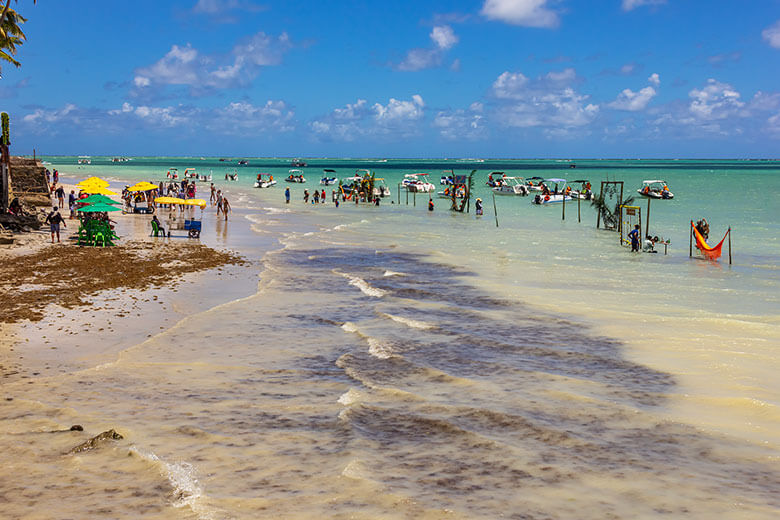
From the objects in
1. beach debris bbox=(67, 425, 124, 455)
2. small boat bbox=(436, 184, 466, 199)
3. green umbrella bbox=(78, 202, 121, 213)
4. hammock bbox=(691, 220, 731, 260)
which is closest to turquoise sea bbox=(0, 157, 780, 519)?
beach debris bbox=(67, 425, 124, 455)

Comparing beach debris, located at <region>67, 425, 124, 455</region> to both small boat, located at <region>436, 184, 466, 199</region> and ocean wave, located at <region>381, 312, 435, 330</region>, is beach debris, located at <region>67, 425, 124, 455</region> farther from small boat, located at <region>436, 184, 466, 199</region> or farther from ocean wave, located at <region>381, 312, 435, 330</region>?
small boat, located at <region>436, 184, 466, 199</region>

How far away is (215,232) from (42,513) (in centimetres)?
2946

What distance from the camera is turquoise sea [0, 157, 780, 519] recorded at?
22.3 feet

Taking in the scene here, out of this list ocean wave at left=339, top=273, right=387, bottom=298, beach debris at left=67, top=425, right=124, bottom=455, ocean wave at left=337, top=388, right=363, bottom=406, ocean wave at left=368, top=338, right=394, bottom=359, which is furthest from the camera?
ocean wave at left=339, top=273, right=387, bottom=298

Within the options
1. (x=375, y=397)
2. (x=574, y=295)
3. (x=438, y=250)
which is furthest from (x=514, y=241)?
(x=375, y=397)

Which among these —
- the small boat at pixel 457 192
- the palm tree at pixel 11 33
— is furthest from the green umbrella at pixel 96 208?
the small boat at pixel 457 192

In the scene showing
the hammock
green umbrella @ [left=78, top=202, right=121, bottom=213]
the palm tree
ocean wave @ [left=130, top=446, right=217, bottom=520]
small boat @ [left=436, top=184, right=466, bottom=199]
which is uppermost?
the palm tree

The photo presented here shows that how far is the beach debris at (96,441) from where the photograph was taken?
24.7 feet

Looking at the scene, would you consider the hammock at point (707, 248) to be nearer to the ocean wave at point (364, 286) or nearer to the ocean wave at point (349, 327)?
the ocean wave at point (364, 286)

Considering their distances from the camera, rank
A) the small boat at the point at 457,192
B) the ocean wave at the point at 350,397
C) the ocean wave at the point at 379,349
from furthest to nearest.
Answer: the small boat at the point at 457,192
the ocean wave at the point at 379,349
the ocean wave at the point at 350,397

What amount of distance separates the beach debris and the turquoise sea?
228mm

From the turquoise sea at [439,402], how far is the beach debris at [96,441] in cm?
23

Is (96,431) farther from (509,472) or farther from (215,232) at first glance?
(215,232)

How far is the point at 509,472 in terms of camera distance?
7.38 metres
